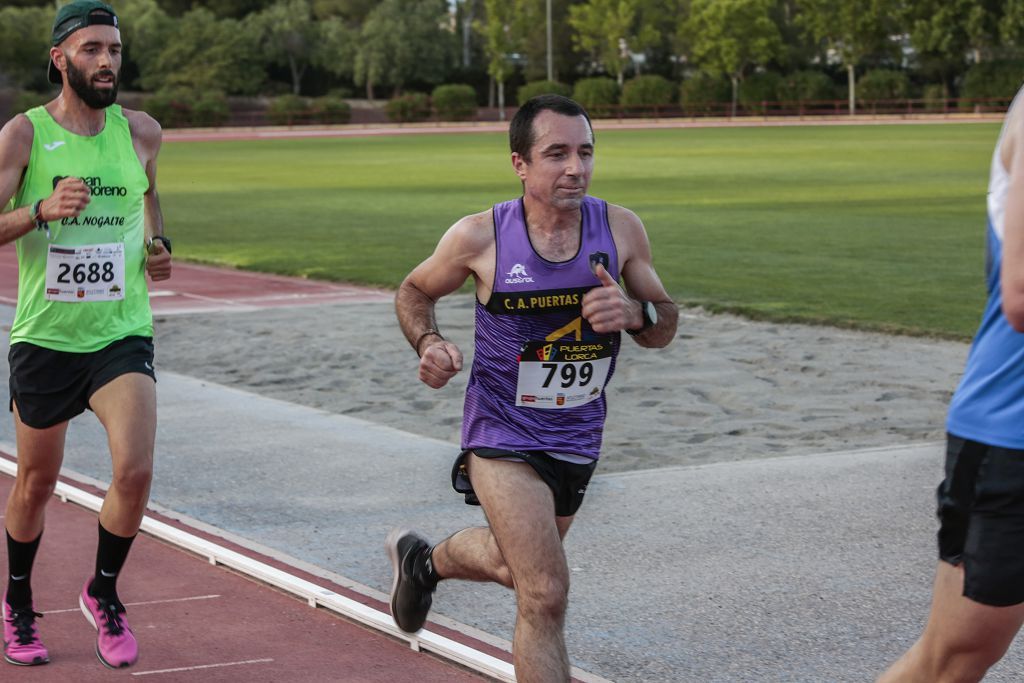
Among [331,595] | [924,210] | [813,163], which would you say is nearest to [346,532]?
[331,595]

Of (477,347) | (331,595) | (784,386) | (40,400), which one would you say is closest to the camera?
(477,347)

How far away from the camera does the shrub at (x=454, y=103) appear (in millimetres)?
91188

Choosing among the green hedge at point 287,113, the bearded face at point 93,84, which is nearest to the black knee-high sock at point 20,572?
the bearded face at point 93,84

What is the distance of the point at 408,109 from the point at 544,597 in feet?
281

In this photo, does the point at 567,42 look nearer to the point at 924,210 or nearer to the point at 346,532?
the point at 924,210

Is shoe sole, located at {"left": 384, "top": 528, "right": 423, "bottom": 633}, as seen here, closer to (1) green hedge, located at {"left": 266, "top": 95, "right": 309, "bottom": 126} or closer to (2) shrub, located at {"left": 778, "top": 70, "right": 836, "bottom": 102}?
(1) green hedge, located at {"left": 266, "top": 95, "right": 309, "bottom": 126}

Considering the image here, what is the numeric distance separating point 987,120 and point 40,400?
69.8 m

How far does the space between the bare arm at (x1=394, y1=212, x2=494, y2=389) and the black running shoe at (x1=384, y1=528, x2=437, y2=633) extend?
92cm

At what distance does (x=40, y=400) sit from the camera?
535cm

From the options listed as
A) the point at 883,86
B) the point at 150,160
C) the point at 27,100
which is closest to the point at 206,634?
the point at 150,160

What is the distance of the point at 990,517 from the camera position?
3299mm

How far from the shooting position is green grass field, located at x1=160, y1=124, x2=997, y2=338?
52.7 ft

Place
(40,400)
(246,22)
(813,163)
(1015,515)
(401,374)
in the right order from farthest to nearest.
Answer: (246,22) → (813,163) → (401,374) → (40,400) → (1015,515)

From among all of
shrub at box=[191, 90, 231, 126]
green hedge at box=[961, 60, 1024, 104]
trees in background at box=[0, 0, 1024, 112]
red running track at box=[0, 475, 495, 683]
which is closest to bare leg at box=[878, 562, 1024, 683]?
red running track at box=[0, 475, 495, 683]
